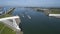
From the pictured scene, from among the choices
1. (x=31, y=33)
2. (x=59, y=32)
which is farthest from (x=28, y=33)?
(x=59, y=32)

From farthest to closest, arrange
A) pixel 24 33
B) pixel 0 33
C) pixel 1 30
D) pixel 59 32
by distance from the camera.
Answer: pixel 59 32
pixel 24 33
pixel 1 30
pixel 0 33

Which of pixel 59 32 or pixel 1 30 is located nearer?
pixel 1 30

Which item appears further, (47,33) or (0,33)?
(47,33)

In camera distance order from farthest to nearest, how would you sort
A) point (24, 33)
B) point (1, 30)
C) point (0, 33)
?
point (24, 33) → point (1, 30) → point (0, 33)

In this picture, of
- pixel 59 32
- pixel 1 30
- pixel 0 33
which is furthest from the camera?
pixel 59 32

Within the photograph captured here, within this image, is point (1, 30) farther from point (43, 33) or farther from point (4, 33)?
point (43, 33)

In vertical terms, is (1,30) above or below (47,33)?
above

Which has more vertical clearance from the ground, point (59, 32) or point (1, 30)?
point (1, 30)

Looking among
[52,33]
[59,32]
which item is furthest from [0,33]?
[59,32]

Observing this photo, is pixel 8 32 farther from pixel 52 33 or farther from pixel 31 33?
pixel 52 33
